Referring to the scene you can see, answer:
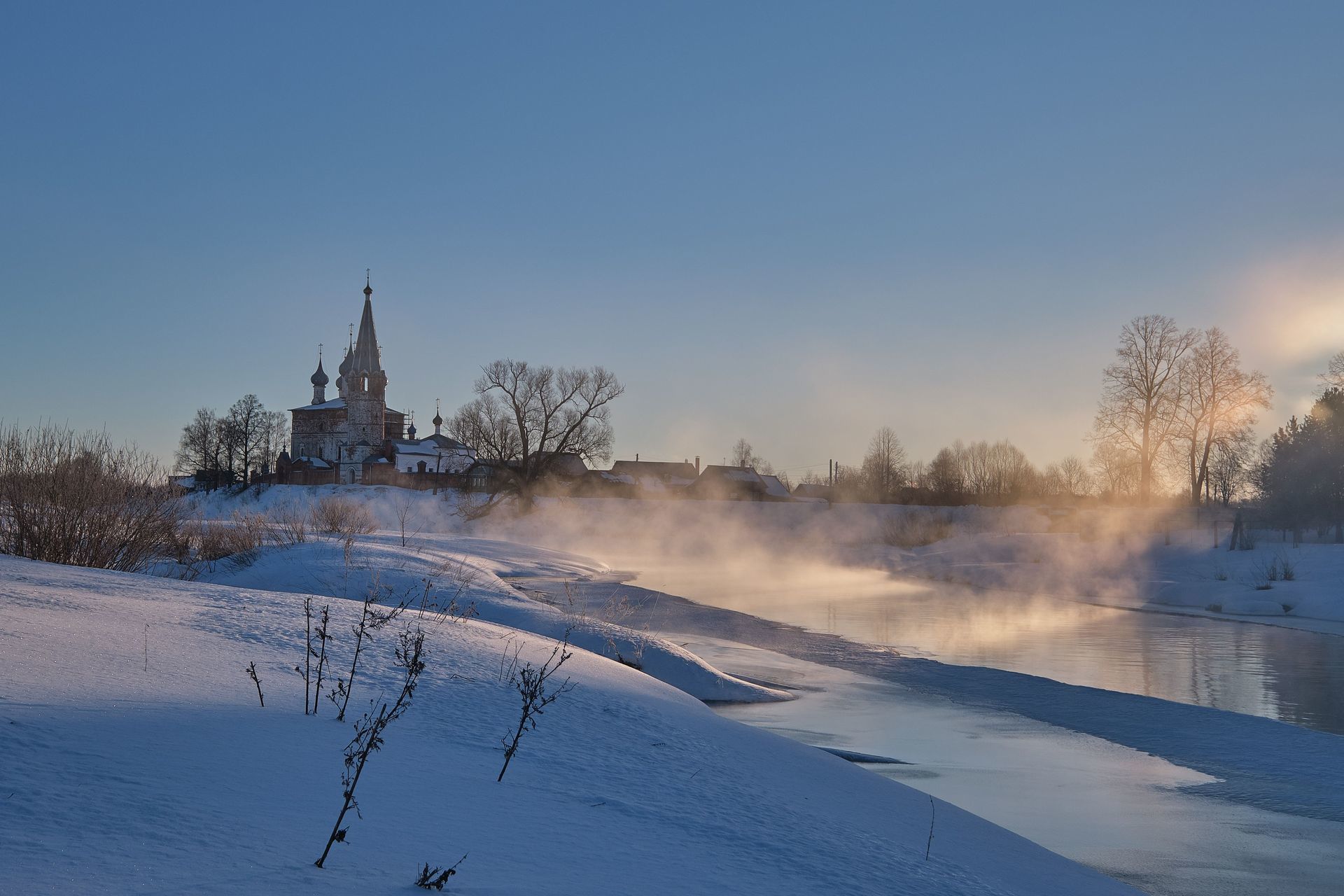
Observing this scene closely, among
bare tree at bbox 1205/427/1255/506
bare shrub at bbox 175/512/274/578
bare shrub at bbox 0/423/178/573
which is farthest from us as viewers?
bare tree at bbox 1205/427/1255/506

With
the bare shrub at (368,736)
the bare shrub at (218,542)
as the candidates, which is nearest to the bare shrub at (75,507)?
the bare shrub at (218,542)

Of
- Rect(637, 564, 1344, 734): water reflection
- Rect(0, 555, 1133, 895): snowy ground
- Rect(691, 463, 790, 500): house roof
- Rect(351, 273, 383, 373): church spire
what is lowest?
Rect(637, 564, 1344, 734): water reflection

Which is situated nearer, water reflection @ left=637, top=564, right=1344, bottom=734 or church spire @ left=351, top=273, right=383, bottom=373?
water reflection @ left=637, top=564, right=1344, bottom=734

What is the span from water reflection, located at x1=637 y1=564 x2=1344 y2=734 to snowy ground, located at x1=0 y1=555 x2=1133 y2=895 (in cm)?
887

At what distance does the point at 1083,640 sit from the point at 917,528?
3329 cm

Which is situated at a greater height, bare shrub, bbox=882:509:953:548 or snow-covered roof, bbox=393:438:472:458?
snow-covered roof, bbox=393:438:472:458

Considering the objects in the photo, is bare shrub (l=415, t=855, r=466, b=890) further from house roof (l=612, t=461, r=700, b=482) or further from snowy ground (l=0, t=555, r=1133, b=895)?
house roof (l=612, t=461, r=700, b=482)

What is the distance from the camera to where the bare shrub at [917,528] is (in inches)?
2003

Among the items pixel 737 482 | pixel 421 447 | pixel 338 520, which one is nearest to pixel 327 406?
pixel 421 447

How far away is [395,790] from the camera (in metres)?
4.05

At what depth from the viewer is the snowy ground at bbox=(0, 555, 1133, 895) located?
3064 mm

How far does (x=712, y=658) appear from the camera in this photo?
1450 cm

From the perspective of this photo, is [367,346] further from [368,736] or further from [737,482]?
[368,736]

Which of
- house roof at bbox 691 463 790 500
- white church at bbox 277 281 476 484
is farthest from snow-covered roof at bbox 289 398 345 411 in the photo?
house roof at bbox 691 463 790 500
